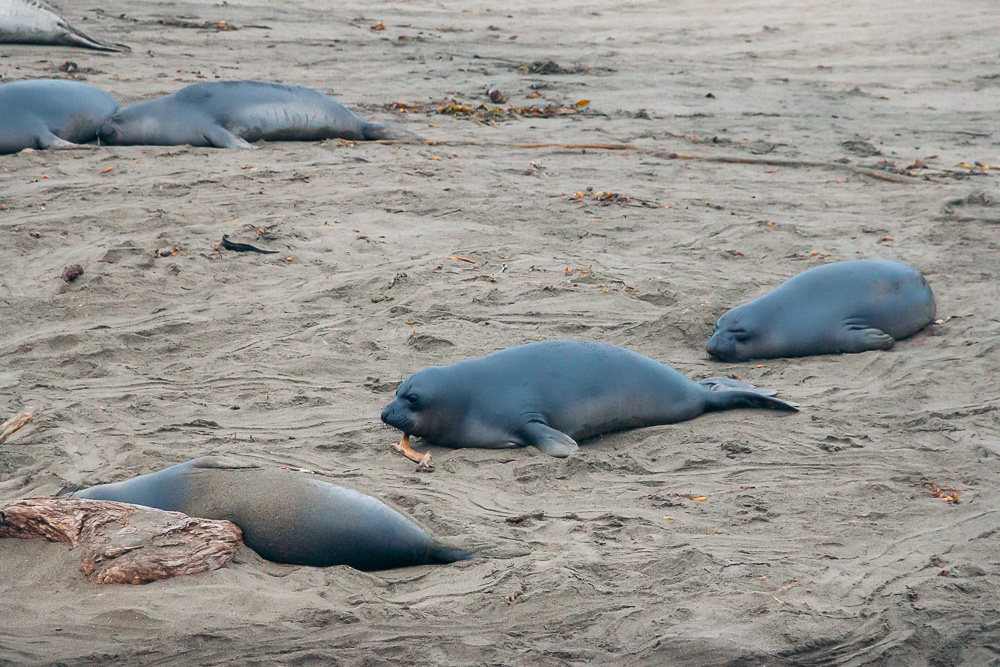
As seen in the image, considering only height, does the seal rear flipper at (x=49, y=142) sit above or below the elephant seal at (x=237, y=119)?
below

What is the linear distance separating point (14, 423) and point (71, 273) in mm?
1638

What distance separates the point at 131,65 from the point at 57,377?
20.9ft

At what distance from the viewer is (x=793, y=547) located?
3016 mm

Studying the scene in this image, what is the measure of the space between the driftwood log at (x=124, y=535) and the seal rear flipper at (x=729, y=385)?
7.50 feet

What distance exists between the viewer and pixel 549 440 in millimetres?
3865

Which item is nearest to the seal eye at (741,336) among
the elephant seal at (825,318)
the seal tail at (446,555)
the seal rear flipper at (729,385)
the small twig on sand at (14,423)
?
the elephant seal at (825,318)

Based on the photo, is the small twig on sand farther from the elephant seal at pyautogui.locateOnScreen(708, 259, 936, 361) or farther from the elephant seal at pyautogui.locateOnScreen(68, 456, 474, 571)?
the elephant seal at pyautogui.locateOnScreen(708, 259, 936, 361)

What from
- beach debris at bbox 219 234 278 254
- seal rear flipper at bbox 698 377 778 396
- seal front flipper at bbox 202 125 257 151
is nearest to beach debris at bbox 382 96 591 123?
seal front flipper at bbox 202 125 257 151

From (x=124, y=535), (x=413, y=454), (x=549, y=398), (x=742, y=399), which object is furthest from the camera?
(x=742, y=399)

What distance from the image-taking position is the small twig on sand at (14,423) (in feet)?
12.3

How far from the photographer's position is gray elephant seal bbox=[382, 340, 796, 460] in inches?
156

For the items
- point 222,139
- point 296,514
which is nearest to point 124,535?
point 296,514

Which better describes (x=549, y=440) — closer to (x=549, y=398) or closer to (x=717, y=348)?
(x=549, y=398)

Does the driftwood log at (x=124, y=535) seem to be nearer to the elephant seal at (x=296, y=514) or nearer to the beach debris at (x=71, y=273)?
the elephant seal at (x=296, y=514)
